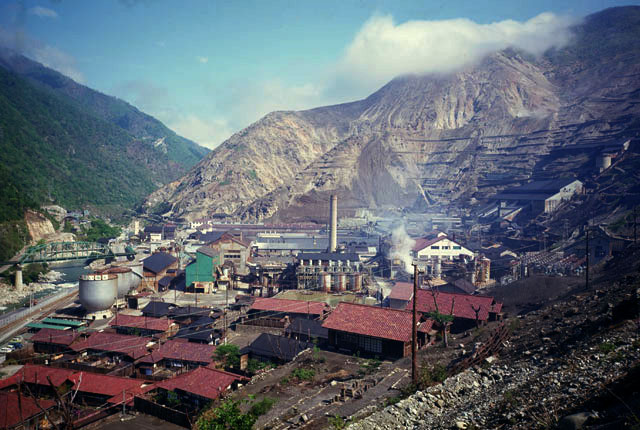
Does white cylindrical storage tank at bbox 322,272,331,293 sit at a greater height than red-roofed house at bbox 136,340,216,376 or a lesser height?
greater

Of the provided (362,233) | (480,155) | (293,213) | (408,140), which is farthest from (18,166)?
(480,155)

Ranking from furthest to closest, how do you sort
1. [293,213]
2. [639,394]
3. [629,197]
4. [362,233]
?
[293,213] < [362,233] < [629,197] < [639,394]

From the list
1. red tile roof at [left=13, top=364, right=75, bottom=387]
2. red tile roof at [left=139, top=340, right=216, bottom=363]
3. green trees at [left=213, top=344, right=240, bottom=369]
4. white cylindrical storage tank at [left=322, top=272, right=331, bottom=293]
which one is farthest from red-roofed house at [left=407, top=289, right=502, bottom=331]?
red tile roof at [left=13, top=364, right=75, bottom=387]

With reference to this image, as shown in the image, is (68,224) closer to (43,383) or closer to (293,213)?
(293,213)

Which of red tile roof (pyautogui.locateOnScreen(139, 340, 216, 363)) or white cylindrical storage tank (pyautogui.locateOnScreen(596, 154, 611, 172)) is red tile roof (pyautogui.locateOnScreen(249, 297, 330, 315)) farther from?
white cylindrical storage tank (pyautogui.locateOnScreen(596, 154, 611, 172))

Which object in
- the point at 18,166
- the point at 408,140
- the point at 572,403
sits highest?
the point at 408,140

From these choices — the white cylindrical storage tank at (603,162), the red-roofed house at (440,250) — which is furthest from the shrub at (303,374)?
the white cylindrical storage tank at (603,162)

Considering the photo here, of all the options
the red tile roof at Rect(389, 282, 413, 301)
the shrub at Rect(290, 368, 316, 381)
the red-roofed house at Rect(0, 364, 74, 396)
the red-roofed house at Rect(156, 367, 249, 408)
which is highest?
the red tile roof at Rect(389, 282, 413, 301)
